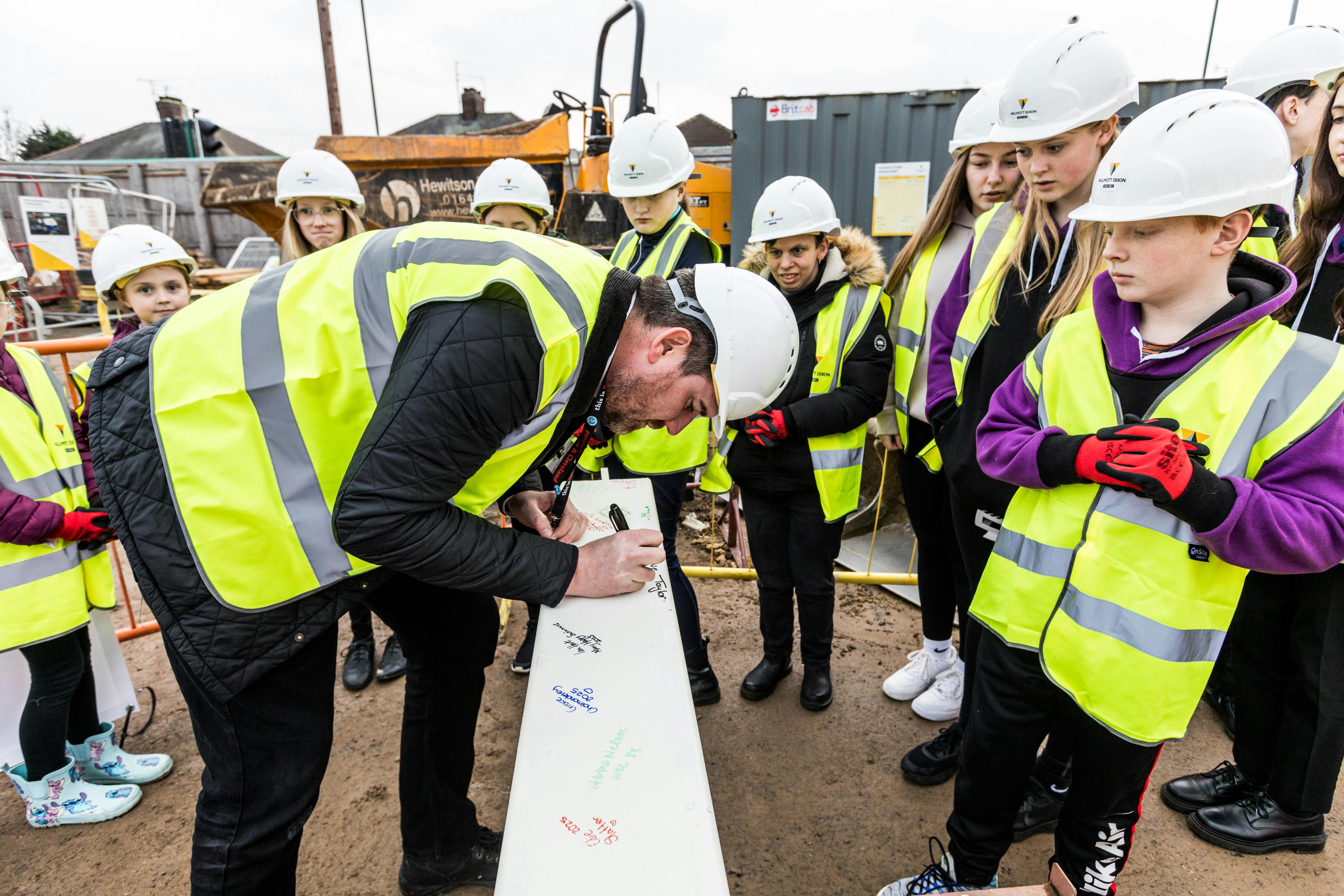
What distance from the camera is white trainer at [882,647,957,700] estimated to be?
9.83 feet

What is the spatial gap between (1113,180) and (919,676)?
2.24 m

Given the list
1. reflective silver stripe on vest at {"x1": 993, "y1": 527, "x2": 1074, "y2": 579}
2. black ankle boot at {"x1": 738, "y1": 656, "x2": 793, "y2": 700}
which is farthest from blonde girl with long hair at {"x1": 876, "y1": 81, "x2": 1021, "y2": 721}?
reflective silver stripe on vest at {"x1": 993, "y1": 527, "x2": 1074, "y2": 579}

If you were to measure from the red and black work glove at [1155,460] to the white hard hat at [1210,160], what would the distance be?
42 cm

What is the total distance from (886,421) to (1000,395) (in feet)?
3.69

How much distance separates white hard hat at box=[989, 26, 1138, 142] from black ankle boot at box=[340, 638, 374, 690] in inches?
131

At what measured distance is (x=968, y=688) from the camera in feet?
7.50

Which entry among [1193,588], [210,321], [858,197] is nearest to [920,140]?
[858,197]

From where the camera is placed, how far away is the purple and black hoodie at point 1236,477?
4.27 feet

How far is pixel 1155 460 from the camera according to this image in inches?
51.4

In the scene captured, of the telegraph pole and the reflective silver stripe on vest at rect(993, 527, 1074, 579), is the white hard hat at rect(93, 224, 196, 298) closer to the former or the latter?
the reflective silver stripe on vest at rect(993, 527, 1074, 579)

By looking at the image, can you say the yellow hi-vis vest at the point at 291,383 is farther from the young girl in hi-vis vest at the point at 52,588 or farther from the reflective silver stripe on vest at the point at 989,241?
the reflective silver stripe on vest at the point at 989,241

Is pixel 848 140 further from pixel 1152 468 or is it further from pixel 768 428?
pixel 1152 468

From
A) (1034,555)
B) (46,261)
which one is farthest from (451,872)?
(46,261)

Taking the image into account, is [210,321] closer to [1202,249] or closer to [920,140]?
[1202,249]
